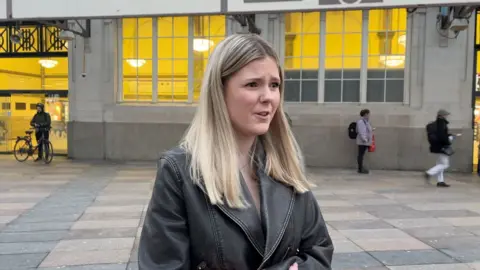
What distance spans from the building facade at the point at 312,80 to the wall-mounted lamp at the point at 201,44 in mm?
32

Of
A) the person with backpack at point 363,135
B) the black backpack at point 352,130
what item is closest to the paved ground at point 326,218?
the person with backpack at point 363,135

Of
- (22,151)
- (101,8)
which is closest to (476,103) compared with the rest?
(101,8)

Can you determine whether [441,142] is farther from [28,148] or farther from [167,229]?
[28,148]

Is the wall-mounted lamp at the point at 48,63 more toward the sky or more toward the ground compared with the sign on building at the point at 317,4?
more toward the ground

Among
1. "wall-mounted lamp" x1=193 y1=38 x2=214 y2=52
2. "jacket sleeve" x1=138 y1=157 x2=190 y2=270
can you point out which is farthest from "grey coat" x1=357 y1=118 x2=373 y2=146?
"jacket sleeve" x1=138 y1=157 x2=190 y2=270

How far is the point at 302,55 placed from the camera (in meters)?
13.7

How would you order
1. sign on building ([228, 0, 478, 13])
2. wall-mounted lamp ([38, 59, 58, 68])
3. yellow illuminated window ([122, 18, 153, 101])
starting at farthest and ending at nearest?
1. wall-mounted lamp ([38, 59, 58, 68])
2. yellow illuminated window ([122, 18, 153, 101])
3. sign on building ([228, 0, 478, 13])

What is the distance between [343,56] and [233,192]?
41.8ft

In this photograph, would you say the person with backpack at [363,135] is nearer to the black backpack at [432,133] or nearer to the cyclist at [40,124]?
the black backpack at [432,133]

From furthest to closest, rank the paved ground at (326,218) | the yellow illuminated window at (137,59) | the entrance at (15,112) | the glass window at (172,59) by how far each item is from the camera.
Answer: the entrance at (15,112) → the yellow illuminated window at (137,59) → the glass window at (172,59) → the paved ground at (326,218)

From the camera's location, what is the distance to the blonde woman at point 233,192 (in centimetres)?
142

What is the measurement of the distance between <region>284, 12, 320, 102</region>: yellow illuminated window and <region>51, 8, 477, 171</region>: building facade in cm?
3

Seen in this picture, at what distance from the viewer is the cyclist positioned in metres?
14.0

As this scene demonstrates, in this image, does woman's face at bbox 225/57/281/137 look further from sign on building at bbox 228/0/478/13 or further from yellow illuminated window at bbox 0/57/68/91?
yellow illuminated window at bbox 0/57/68/91
